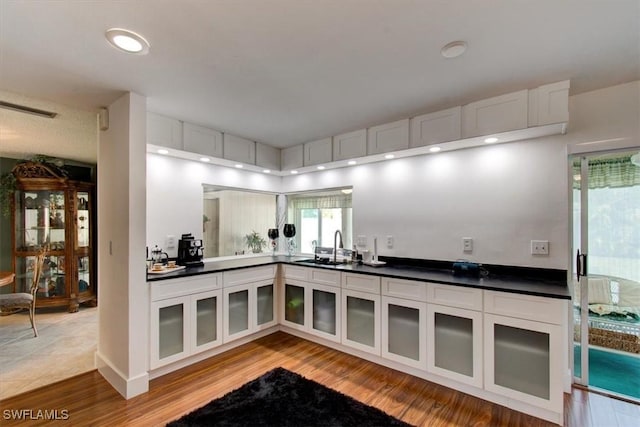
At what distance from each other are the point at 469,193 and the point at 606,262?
3.94ft

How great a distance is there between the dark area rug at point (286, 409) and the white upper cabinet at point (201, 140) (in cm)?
241

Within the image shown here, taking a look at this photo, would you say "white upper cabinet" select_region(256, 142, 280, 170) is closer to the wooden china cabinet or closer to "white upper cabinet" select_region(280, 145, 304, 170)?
"white upper cabinet" select_region(280, 145, 304, 170)

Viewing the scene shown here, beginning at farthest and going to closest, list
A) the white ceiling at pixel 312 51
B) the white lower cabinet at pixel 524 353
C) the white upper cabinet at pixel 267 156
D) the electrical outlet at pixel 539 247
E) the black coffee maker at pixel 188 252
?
the white upper cabinet at pixel 267 156 → the black coffee maker at pixel 188 252 → the electrical outlet at pixel 539 247 → the white lower cabinet at pixel 524 353 → the white ceiling at pixel 312 51

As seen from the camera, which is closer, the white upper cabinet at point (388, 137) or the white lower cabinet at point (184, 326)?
the white lower cabinet at point (184, 326)

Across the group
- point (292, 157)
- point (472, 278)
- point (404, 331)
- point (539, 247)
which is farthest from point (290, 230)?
point (539, 247)

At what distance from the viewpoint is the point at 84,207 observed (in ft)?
15.7

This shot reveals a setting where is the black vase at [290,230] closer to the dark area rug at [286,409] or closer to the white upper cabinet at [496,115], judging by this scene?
the dark area rug at [286,409]

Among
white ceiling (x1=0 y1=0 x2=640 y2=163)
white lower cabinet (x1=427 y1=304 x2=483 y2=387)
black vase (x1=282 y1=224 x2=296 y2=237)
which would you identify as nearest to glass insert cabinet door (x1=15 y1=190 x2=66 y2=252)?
white ceiling (x1=0 y1=0 x2=640 y2=163)

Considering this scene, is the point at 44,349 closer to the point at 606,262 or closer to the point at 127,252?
the point at 127,252

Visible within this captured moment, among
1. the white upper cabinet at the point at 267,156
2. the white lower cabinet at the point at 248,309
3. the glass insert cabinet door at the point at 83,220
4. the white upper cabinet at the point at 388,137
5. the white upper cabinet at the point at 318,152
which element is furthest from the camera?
the glass insert cabinet door at the point at 83,220

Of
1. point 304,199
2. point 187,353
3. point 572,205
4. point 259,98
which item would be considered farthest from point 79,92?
point 572,205

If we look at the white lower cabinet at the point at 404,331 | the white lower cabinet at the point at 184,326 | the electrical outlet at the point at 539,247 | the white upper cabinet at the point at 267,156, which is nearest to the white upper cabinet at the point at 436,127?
the electrical outlet at the point at 539,247

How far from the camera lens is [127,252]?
91.8 inches

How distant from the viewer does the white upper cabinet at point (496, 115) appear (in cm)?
229
